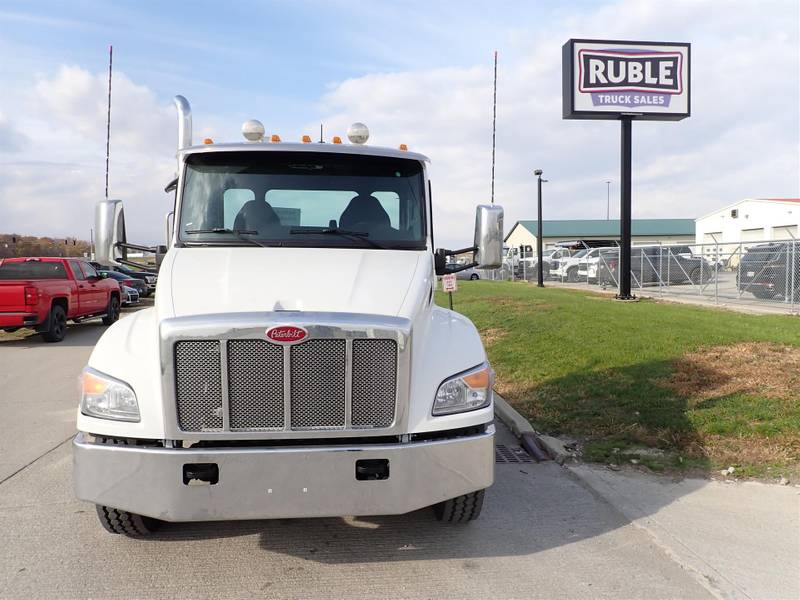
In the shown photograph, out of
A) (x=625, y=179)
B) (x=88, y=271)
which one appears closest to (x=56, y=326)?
(x=88, y=271)

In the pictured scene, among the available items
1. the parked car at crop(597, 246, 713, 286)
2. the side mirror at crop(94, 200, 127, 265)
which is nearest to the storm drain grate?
the side mirror at crop(94, 200, 127, 265)

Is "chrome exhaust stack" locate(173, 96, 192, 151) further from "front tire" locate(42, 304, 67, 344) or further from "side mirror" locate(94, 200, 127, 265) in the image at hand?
"front tire" locate(42, 304, 67, 344)

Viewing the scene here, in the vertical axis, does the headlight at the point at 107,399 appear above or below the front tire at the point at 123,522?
above

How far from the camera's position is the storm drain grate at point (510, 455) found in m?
5.43

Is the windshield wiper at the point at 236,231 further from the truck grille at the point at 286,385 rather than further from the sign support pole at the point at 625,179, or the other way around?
the sign support pole at the point at 625,179

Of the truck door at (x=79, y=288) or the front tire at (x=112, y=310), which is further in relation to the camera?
the front tire at (x=112, y=310)

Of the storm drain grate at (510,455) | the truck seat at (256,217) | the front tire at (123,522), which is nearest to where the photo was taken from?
the front tire at (123,522)

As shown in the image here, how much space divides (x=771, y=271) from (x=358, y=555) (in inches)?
614

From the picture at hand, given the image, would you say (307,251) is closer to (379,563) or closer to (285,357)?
(285,357)

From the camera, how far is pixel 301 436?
3.29 m

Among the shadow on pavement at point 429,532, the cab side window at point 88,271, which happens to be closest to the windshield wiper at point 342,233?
the shadow on pavement at point 429,532

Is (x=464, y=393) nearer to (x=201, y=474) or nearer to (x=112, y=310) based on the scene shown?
(x=201, y=474)

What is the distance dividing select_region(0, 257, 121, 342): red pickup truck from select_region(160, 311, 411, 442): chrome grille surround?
11687 mm

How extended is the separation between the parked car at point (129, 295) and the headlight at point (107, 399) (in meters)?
22.6
